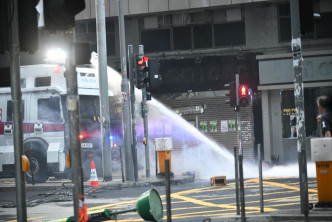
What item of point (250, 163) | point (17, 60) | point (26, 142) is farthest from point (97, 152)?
point (17, 60)

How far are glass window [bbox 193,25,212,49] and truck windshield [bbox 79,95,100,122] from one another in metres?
7.55

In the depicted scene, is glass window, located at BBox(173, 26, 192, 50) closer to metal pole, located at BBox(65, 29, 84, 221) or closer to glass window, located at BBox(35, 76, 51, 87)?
glass window, located at BBox(35, 76, 51, 87)

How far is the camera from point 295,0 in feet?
36.7

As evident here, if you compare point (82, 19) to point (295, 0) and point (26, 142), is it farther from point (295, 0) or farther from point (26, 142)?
point (295, 0)

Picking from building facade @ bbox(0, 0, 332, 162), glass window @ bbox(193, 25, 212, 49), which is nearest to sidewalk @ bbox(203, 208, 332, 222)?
building facade @ bbox(0, 0, 332, 162)

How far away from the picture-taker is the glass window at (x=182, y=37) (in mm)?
28859

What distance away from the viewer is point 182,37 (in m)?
28.9

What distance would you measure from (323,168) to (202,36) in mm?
17802

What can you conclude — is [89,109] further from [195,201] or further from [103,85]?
[195,201]

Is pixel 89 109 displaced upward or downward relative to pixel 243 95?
downward

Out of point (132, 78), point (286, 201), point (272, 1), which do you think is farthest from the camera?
point (272, 1)

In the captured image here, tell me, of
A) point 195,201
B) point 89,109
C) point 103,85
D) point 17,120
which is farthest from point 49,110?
point 17,120

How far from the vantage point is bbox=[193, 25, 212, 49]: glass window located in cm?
2866

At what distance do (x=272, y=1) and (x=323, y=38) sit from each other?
8.41ft
